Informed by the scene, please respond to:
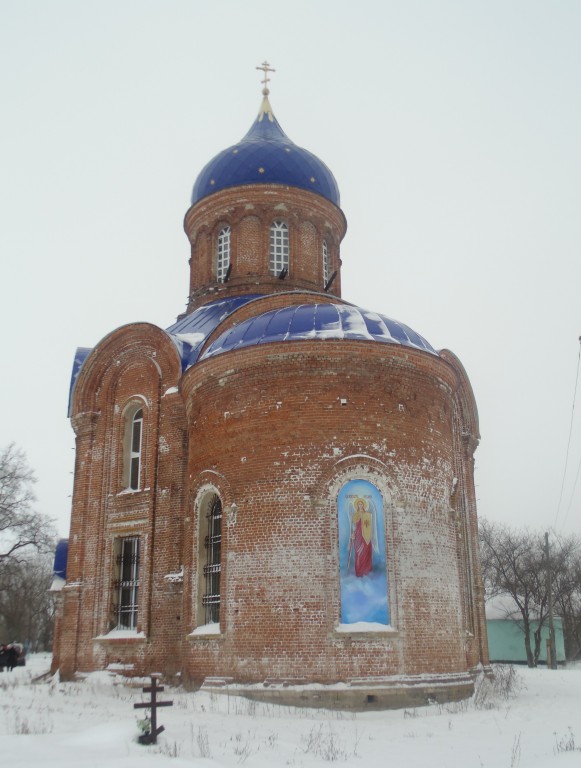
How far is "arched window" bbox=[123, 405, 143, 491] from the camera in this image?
1540 cm

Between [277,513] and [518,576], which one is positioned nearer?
[277,513]

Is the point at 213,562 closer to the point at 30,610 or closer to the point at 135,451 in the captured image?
the point at 135,451

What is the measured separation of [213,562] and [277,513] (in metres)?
1.80

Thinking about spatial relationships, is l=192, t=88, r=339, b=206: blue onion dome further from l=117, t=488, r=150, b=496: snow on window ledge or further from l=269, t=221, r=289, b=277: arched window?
l=117, t=488, r=150, b=496: snow on window ledge

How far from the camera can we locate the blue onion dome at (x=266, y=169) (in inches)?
747

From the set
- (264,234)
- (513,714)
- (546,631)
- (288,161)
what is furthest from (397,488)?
(546,631)

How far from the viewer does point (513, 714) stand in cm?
1108

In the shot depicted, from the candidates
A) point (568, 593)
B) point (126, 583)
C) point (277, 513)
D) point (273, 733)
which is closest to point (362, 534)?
point (277, 513)

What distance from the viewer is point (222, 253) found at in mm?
19000

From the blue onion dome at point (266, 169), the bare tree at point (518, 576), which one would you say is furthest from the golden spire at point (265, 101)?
the bare tree at point (518, 576)

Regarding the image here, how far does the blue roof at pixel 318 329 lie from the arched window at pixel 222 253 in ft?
16.9

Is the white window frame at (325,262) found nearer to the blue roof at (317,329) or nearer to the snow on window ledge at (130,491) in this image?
the blue roof at (317,329)

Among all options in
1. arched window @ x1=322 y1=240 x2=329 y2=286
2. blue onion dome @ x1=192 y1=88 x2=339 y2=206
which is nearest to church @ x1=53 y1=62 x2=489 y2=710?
arched window @ x1=322 y1=240 x2=329 y2=286

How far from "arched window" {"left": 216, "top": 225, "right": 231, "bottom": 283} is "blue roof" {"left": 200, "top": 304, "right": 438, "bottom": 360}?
Answer: 16.9ft
